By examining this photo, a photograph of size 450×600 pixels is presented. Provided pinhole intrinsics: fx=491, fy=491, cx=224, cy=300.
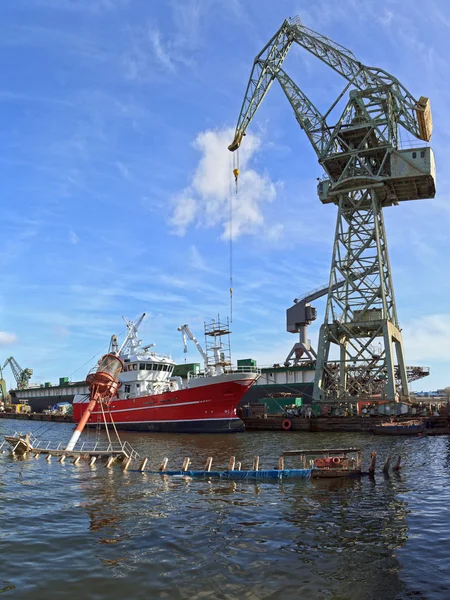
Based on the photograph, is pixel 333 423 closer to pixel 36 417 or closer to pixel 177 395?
pixel 177 395

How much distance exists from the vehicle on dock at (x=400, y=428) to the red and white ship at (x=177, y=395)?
42.3ft

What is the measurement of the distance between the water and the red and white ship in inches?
949

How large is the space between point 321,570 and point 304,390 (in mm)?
62748

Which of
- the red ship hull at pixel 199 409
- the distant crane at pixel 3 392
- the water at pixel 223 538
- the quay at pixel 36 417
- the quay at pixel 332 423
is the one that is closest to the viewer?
the water at pixel 223 538

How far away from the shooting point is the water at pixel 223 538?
36.2ft

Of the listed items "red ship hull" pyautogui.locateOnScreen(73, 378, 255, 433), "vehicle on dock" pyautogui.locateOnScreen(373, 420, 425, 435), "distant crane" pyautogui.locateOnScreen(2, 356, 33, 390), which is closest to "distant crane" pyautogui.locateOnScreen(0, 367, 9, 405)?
"distant crane" pyautogui.locateOnScreen(2, 356, 33, 390)

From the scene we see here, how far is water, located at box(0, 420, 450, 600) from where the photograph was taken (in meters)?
11.0

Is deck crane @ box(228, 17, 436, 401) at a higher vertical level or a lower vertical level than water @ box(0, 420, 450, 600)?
higher

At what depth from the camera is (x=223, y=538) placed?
14406mm

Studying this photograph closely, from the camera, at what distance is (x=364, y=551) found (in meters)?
13.0

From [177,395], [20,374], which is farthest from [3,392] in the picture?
[177,395]

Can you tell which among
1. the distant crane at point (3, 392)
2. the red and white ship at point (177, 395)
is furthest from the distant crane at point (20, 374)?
the red and white ship at point (177, 395)

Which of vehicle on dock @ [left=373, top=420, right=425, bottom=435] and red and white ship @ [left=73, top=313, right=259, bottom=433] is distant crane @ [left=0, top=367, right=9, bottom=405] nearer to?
red and white ship @ [left=73, top=313, right=259, bottom=433]

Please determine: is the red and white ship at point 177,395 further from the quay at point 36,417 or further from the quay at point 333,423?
the quay at point 36,417
